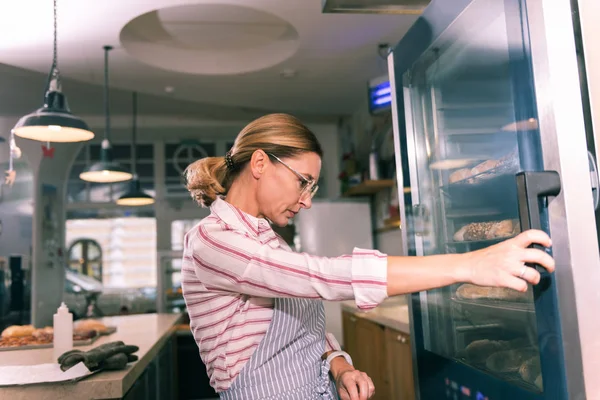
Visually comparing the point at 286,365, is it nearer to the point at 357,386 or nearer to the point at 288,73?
the point at 357,386

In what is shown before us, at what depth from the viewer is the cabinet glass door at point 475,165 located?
917 mm

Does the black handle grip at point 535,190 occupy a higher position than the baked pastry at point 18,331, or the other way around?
the black handle grip at point 535,190

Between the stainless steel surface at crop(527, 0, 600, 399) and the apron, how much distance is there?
25.1 inches

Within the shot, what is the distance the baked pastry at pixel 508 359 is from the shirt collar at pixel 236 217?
1.87ft

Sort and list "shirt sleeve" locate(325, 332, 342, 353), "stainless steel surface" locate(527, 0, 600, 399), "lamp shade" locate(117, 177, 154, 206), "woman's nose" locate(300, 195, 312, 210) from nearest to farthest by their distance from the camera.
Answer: "stainless steel surface" locate(527, 0, 600, 399), "woman's nose" locate(300, 195, 312, 210), "shirt sleeve" locate(325, 332, 342, 353), "lamp shade" locate(117, 177, 154, 206)

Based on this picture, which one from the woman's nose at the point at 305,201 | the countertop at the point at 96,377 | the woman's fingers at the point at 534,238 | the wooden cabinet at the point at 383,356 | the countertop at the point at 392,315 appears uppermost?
the woman's nose at the point at 305,201

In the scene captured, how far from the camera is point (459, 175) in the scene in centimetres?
124

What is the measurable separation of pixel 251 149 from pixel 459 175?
475 millimetres

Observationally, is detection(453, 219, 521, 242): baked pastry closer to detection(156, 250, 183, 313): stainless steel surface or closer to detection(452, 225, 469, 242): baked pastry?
detection(452, 225, 469, 242): baked pastry

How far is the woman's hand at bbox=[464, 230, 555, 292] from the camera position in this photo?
2.48 ft

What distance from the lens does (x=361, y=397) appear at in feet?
4.07

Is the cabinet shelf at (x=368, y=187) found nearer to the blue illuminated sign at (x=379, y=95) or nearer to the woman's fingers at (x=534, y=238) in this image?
the blue illuminated sign at (x=379, y=95)

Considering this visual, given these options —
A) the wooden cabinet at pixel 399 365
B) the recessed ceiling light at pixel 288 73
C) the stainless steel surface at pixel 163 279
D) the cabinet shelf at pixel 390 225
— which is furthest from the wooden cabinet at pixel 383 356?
the stainless steel surface at pixel 163 279

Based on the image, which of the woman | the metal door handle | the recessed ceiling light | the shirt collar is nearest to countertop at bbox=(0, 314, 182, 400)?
the woman
